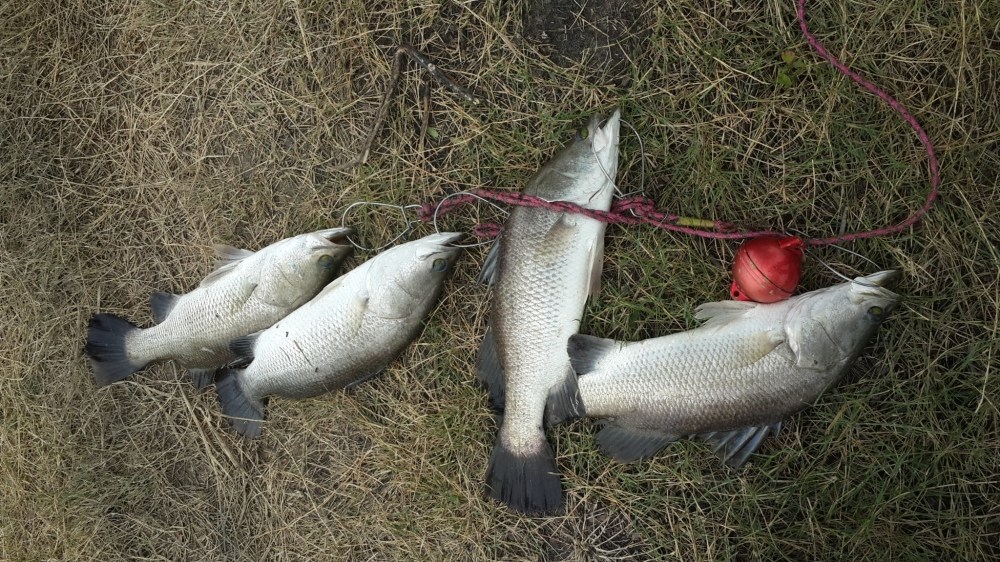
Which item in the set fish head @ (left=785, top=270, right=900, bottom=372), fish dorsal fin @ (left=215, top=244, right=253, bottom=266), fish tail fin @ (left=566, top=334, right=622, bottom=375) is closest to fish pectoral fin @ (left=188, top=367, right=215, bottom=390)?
fish dorsal fin @ (left=215, top=244, right=253, bottom=266)

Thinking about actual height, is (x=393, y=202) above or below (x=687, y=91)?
below

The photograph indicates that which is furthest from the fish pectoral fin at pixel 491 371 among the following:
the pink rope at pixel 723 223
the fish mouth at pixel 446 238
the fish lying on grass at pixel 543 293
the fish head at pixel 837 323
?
the fish head at pixel 837 323

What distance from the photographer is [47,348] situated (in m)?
3.60

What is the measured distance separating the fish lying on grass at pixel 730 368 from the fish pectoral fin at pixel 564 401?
3cm

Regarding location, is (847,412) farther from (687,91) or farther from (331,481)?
(331,481)

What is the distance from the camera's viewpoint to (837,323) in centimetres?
230

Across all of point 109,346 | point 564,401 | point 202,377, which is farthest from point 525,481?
point 109,346

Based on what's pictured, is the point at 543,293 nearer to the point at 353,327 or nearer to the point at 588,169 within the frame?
the point at 588,169

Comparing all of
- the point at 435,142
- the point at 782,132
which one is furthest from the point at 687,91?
the point at 435,142

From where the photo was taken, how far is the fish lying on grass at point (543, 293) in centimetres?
254

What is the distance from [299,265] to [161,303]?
997 mm

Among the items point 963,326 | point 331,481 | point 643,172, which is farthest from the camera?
point 331,481

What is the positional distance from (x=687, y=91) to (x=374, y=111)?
1.61 meters

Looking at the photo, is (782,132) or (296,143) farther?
(296,143)
